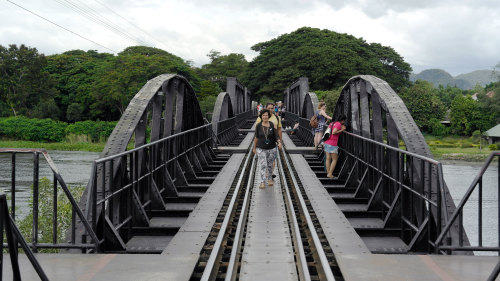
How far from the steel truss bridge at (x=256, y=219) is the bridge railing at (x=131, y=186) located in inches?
0.8

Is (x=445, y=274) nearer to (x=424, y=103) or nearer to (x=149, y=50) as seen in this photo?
(x=424, y=103)

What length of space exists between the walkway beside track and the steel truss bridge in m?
0.02

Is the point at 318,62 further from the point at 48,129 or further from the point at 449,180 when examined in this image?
the point at 48,129

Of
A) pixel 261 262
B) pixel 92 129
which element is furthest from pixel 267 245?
pixel 92 129

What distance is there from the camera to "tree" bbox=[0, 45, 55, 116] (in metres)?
60.5

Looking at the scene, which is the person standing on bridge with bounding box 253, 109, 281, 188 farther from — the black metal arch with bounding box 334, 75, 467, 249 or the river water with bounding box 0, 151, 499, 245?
the river water with bounding box 0, 151, 499, 245

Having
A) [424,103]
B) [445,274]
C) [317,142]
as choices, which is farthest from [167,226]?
[424,103]

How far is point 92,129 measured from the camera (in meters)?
62.2

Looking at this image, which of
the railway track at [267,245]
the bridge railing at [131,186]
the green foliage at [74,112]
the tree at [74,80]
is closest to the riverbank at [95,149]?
the green foliage at [74,112]

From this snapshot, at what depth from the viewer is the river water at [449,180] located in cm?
3150

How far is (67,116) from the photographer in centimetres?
6347

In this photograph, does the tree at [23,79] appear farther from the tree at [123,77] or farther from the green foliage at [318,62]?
Answer: the green foliage at [318,62]

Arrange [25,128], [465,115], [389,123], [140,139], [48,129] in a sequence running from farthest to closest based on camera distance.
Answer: [465,115] → [48,129] → [25,128] → [389,123] → [140,139]

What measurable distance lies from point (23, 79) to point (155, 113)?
59744 millimetres
